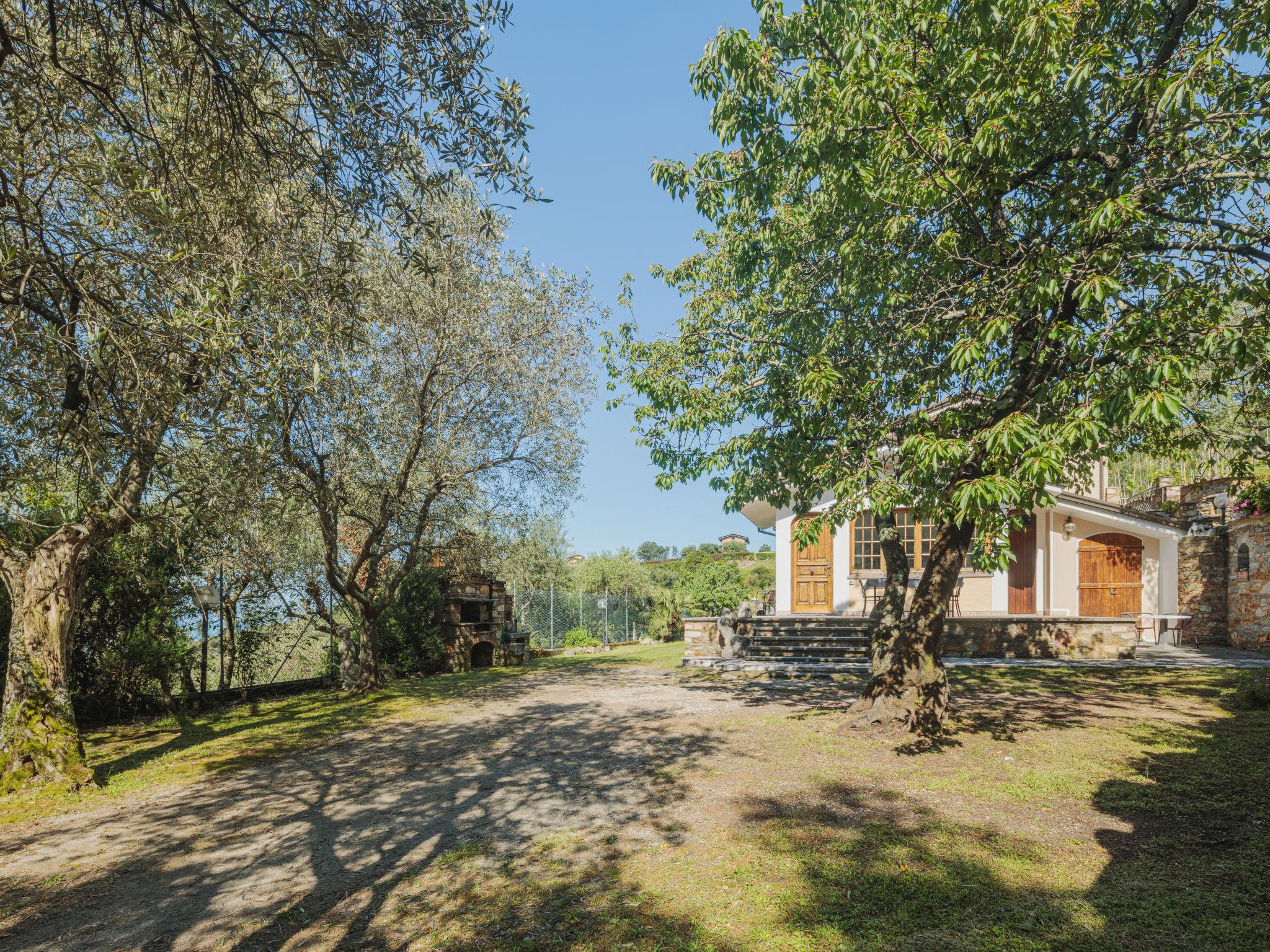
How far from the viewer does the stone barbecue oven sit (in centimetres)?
1600

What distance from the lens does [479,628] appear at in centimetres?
1688

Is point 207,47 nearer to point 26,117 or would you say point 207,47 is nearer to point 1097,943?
point 26,117

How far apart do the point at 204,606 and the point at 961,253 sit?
448 inches

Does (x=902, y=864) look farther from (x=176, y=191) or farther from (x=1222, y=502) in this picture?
(x=1222, y=502)

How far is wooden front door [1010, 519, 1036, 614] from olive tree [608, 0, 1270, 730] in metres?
9.93

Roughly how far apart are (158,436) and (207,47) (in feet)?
9.60

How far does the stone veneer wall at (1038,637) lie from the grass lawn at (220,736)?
33.0 ft

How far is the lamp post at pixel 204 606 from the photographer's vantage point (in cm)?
1031

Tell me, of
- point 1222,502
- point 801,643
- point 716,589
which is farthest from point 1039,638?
point 716,589

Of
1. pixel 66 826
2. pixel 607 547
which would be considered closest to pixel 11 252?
pixel 66 826

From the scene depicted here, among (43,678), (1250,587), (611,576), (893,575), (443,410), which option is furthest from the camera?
(611,576)

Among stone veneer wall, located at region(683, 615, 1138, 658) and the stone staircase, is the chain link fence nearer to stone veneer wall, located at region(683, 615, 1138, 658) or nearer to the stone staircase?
the stone staircase

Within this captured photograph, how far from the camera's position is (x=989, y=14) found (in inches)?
238

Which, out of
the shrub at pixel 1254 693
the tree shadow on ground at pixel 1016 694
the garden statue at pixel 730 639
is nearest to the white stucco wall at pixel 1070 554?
the tree shadow on ground at pixel 1016 694
